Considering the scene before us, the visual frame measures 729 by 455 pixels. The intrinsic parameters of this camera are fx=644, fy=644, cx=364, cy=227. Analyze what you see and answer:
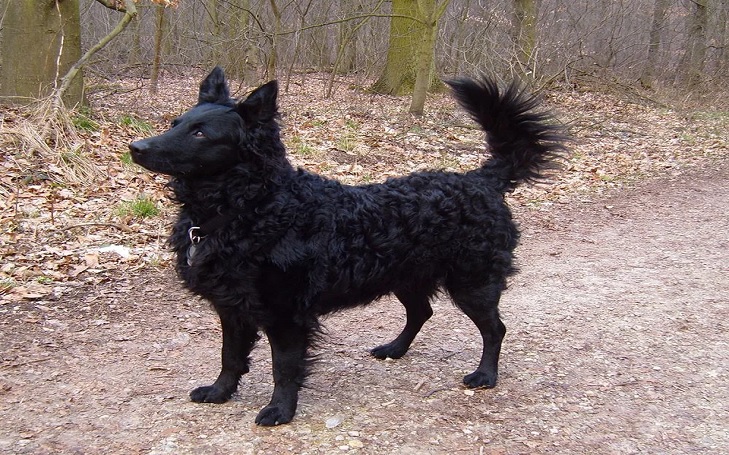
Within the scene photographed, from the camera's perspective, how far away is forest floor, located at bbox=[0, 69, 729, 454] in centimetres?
339

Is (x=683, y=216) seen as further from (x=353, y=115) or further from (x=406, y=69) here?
(x=406, y=69)

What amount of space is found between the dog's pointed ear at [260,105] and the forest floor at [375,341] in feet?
5.38

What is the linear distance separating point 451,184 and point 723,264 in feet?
12.8

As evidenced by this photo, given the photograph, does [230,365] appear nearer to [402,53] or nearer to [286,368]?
[286,368]

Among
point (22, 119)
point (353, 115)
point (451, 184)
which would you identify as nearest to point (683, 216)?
point (451, 184)

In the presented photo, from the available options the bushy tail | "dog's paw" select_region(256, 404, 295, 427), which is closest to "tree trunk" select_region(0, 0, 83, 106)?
the bushy tail

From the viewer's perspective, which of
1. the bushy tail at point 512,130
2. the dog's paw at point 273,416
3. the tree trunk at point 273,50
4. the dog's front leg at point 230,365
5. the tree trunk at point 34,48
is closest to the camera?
the dog's paw at point 273,416

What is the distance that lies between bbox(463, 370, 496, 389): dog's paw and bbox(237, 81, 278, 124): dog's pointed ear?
201 centimetres

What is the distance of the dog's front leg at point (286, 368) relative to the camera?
3.48m

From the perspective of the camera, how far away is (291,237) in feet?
11.2

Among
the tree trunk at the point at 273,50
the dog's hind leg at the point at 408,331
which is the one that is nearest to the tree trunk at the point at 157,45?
the tree trunk at the point at 273,50

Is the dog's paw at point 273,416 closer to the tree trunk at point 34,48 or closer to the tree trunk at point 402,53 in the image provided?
the tree trunk at point 34,48

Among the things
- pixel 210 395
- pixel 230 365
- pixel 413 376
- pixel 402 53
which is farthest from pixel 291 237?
pixel 402 53

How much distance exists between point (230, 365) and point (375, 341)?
1.32 metres
